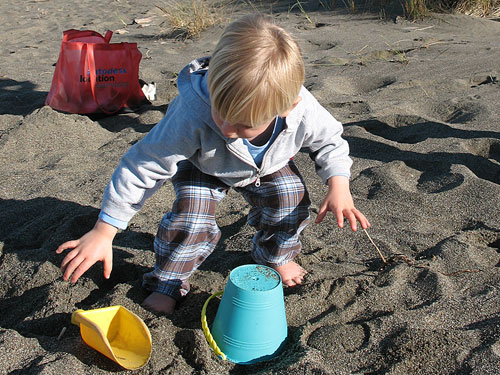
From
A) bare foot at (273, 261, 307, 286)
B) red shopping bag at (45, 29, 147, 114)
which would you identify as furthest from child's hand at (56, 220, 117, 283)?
red shopping bag at (45, 29, 147, 114)

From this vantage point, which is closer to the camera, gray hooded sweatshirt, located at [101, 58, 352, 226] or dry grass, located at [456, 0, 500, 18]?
gray hooded sweatshirt, located at [101, 58, 352, 226]

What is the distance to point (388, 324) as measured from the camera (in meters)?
1.63

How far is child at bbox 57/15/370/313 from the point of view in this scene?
1.44 meters

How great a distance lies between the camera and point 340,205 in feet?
5.76

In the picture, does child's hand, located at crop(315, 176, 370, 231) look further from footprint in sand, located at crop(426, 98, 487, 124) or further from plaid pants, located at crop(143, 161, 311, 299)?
footprint in sand, located at crop(426, 98, 487, 124)

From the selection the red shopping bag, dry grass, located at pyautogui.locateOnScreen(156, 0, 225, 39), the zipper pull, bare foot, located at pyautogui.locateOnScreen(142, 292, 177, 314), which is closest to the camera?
bare foot, located at pyautogui.locateOnScreen(142, 292, 177, 314)

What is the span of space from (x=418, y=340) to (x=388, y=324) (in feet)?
0.36

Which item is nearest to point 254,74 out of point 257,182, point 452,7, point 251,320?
point 257,182

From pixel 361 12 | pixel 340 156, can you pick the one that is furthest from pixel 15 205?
pixel 361 12

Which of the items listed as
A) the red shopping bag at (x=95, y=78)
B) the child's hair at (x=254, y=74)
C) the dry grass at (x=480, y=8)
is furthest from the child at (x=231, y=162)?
the dry grass at (x=480, y=8)

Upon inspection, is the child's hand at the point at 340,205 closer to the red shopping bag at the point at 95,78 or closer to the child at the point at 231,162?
the child at the point at 231,162

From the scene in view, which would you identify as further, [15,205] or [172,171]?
[15,205]

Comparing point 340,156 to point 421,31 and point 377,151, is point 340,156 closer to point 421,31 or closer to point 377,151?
point 377,151

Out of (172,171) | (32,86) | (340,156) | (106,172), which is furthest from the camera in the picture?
(32,86)
